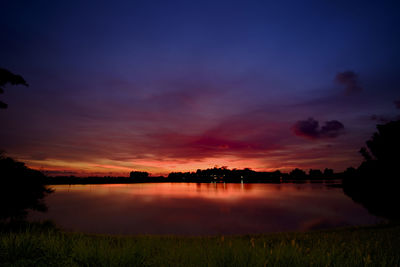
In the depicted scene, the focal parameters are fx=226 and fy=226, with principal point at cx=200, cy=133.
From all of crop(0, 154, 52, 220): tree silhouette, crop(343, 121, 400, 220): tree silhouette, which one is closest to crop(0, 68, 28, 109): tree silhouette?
crop(0, 154, 52, 220): tree silhouette

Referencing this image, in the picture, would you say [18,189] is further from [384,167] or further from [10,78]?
[384,167]

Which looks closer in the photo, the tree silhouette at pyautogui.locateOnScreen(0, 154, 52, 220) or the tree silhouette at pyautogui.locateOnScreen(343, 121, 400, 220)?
the tree silhouette at pyautogui.locateOnScreen(0, 154, 52, 220)

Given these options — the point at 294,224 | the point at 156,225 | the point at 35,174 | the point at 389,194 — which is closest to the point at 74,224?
the point at 156,225

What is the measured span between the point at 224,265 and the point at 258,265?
59cm

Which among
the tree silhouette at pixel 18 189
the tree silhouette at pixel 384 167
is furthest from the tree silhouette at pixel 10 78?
the tree silhouette at pixel 384 167

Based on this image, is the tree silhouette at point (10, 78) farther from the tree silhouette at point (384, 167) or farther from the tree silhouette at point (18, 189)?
the tree silhouette at point (384, 167)

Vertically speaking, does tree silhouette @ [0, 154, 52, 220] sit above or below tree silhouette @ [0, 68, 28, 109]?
below

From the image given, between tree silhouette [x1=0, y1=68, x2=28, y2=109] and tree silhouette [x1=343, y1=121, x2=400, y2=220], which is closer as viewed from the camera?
tree silhouette [x1=0, y1=68, x2=28, y2=109]

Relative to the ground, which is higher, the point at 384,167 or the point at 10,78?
the point at 10,78

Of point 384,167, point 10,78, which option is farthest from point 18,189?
point 384,167

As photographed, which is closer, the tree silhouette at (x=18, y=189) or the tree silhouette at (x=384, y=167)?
the tree silhouette at (x=18, y=189)

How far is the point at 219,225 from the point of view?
3659 centimetres

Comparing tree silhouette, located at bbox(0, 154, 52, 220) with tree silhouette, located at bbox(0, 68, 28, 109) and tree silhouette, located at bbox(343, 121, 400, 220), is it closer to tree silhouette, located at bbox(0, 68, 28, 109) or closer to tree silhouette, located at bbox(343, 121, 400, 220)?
tree silhouette, located at bbox(0, 68, 28, 109)

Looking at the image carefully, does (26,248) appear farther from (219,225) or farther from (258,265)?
(219,225)
